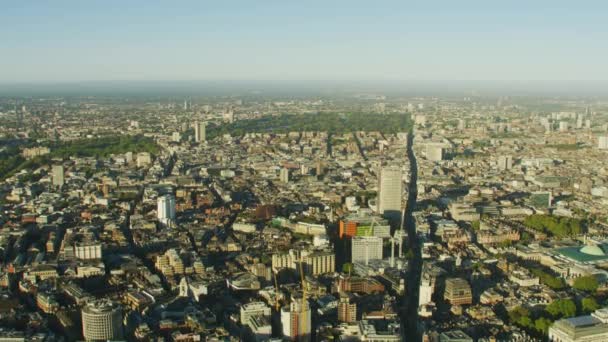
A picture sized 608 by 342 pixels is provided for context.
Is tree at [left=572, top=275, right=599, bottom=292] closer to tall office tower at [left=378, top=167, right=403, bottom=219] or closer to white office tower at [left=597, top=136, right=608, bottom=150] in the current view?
tall office tower at [left=378, top=167, right=403, bottom=219]

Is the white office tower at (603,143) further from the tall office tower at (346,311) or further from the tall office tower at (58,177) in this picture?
the tall office tower at (346,311)

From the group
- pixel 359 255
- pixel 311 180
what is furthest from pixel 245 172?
pixel 359 255

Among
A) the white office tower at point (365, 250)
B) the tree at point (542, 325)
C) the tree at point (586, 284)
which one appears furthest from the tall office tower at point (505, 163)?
the tree at point (542, 325)

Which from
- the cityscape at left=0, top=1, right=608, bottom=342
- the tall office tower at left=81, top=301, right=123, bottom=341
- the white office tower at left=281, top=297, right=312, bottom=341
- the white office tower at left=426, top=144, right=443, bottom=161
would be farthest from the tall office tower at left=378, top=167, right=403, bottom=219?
the white office tower at left=426, top=144, right=443, bottom=161

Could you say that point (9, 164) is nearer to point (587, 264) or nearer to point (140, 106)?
point (587, 264)

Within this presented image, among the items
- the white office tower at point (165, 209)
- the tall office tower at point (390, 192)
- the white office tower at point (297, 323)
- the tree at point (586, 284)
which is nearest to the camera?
the white office tower at point (297, 323)

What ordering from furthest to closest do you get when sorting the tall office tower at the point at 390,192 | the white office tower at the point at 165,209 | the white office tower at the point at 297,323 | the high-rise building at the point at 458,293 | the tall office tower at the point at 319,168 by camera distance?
the tall office tower at the point at 319,168, the tall office tower at the point at 390,192, the white office tower at the point at 165,209, the high-rise building at the point at 458,293, the white office tower at the point at 297,323

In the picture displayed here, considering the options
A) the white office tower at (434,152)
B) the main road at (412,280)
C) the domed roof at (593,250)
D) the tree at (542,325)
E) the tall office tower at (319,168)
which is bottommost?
the main road at (412,280)
